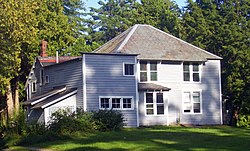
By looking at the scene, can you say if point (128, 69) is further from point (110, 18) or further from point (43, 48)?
point (110, 18)

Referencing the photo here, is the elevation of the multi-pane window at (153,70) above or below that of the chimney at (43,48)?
below

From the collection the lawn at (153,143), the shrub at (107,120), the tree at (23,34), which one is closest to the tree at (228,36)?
the tree at (23,34)

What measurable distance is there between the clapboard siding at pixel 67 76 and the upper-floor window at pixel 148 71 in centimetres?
563

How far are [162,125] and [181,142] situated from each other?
16085 millimetres

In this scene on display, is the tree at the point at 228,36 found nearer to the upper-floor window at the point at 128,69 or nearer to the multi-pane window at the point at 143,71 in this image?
the multi-pane window at the point at 143,71

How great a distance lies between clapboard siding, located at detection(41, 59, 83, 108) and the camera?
121 ft

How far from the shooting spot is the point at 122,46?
40.4 metres

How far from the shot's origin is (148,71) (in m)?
40.5

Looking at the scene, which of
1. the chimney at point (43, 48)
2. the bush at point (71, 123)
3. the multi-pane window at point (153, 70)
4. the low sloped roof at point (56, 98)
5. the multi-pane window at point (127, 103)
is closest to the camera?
the bush at point (71, 123)

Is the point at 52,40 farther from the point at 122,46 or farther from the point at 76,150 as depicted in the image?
the point at 76,150

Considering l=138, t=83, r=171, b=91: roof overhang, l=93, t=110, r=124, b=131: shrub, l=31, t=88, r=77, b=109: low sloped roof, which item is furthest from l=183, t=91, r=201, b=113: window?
l=93, t=110, r=124, b=131: shrub

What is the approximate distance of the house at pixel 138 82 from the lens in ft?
121

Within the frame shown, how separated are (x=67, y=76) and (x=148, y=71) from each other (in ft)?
21.0

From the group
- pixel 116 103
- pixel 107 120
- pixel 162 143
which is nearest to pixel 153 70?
pixel 116 103
